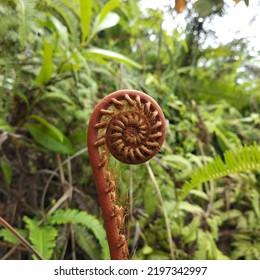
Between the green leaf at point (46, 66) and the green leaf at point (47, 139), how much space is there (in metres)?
0.16

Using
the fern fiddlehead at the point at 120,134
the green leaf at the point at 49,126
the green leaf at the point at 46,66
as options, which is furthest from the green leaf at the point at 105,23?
the fern fiddlehead at the point at 120,134

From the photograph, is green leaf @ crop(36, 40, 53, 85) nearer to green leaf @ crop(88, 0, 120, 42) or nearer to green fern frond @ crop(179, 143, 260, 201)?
green leaf @ crop(88, 0, 120, 42)

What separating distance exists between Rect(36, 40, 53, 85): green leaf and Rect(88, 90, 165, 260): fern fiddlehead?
0.69 m

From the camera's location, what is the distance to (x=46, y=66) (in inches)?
55.0

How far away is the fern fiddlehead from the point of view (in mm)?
733

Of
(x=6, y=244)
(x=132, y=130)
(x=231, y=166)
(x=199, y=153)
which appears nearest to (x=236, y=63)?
(x=199, y=153)

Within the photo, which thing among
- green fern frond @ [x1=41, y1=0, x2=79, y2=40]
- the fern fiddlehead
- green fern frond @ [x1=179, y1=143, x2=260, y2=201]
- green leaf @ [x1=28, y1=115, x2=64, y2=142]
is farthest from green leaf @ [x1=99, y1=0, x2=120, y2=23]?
the fern fiddlehead

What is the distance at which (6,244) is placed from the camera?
131 cm

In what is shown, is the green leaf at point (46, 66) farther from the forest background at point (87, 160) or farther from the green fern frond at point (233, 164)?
the green fern frond at point (233, 164)

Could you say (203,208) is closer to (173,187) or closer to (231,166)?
(173,187)

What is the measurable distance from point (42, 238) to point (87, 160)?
17.7 inches

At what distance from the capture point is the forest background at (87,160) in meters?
1.30

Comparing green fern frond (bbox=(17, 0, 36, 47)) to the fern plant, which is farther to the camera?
the fern plant
